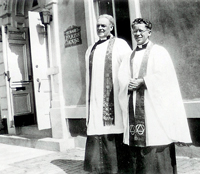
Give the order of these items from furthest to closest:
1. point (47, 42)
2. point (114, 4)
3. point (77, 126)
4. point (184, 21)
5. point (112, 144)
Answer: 1. point (47, 42)
2. point (77, 126)
3. point (114, 4)
4. point (184, 21)
5. point (112, 144)

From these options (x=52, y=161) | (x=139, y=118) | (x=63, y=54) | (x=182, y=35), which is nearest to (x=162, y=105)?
(x=139, y=118)

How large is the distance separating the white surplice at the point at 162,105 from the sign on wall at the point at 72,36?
3289 millimetres

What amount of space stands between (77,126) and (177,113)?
Answer: 361 centimetres

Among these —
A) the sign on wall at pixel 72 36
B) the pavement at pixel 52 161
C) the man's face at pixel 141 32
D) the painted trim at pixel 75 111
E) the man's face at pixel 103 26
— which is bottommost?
the pavement at pixel 52 161

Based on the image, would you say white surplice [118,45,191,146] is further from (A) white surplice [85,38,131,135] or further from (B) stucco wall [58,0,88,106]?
(B) stucco wall [58,0,88,106]

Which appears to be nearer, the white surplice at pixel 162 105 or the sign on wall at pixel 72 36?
the white surplice at pixel 162 105

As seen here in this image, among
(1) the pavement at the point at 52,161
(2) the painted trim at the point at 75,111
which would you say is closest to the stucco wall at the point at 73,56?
(2) the painted trim at the point at 75,111

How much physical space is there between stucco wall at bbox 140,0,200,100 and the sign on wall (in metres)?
1.85

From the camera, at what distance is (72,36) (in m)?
6.64

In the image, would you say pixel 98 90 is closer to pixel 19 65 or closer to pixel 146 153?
pixel 146 153

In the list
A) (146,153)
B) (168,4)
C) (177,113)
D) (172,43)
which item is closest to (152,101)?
(177,113)

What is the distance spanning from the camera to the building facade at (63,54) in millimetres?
4836

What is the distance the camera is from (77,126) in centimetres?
664

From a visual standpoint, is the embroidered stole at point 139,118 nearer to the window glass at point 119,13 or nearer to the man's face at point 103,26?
the man's face at point 103,26
